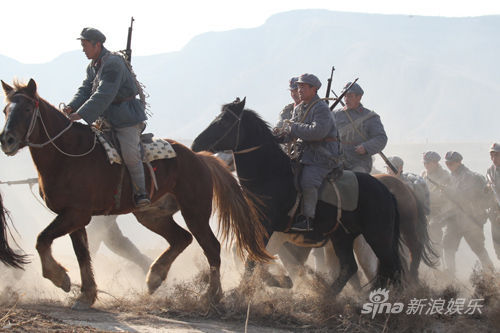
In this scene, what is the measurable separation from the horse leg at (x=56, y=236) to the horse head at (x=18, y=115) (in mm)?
781

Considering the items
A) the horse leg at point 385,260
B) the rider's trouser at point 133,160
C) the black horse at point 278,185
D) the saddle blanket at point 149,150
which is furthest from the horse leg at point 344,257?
the rider's trouser at point 133,160

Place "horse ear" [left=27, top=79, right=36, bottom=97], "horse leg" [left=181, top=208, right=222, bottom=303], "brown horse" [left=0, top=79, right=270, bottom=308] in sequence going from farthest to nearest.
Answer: "horse leg" [left=181, top=208, right=222, bottom=303], "brown horse" [left=0, top=79, right=270, bottom=308], "horse ear" [left=27, top=79, right=36, bottom=97]

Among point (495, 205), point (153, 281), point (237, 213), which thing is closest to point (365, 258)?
point (237, 213)

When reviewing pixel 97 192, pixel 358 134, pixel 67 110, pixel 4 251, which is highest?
pixel 67 110

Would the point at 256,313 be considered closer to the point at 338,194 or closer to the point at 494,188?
the point at 338,194

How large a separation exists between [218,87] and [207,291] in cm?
16106

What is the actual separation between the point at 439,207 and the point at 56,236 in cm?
864

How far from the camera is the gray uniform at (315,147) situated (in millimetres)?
7695

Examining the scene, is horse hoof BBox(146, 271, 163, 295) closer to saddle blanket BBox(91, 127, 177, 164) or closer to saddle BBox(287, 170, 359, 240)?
saddle blanket BBox(91, 127, 177, 164)

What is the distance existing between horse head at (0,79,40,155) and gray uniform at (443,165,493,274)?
8.98m

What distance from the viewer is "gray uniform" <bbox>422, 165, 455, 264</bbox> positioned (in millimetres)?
12836

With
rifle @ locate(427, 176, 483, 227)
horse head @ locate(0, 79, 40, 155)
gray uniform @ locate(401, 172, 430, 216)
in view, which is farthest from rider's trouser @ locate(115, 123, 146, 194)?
rifle @ locate(427, 176, 483, 227)

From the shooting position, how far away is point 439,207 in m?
12.9

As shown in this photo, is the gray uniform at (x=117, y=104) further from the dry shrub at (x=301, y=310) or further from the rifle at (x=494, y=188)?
the rifle at (x=494, y=188)
